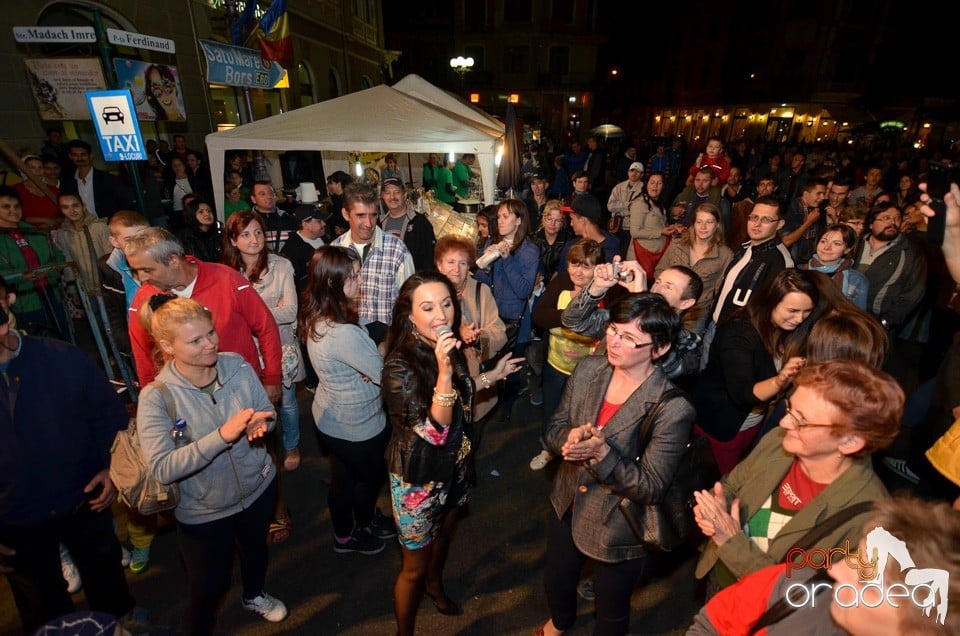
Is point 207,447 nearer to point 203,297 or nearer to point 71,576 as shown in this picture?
point 203,297

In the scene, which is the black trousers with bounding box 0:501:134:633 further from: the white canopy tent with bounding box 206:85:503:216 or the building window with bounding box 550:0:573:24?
the building window with bounding box 550:0:573:24

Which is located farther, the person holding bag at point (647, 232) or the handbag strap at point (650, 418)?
the person holding bag at point (647, 232)

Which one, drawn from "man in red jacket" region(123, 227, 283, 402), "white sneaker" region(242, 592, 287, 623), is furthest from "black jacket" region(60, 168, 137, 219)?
"white sneaker" region(242, 592, 287, 623)

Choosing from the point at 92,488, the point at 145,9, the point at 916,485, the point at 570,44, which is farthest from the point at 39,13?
the point at 570,44

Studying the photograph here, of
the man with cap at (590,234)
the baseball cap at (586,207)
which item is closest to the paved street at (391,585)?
the man with cap at (590,234)

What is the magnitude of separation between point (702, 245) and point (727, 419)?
2.15 metres

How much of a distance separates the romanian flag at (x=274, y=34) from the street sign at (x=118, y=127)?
12.8 ft

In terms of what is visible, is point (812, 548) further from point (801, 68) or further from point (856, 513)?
point (801, 68)

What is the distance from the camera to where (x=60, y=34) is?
17.6 ft

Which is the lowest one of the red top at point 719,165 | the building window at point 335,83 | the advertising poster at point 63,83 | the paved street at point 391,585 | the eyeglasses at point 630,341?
the paved street at point 391,585

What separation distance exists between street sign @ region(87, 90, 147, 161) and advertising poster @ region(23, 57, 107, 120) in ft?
14.0

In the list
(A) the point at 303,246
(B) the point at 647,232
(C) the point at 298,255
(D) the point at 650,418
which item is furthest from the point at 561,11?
(D) the point at 650,418

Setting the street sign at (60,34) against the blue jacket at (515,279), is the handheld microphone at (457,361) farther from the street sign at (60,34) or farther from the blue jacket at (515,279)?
the street sign at (60,34)

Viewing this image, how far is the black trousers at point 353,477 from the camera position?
2.93 metres
